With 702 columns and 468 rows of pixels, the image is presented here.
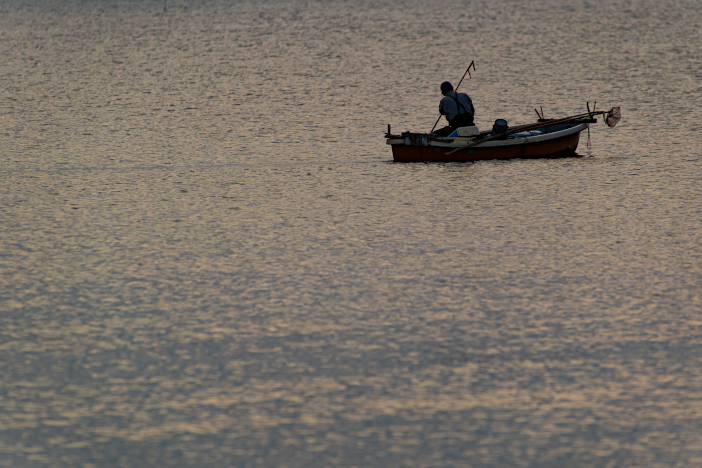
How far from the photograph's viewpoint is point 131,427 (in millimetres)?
7379

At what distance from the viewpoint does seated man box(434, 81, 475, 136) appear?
1958 cm

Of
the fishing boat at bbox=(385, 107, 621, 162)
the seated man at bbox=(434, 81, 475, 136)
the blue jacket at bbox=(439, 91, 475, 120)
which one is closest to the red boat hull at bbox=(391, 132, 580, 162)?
the fishing boat at bbox=(385, 107, 621, 162)

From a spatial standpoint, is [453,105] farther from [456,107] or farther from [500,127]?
[500,127]

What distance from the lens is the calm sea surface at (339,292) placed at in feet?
23.7

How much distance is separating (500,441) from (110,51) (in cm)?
4653

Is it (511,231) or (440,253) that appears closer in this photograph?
(440,253)

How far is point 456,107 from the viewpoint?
64.4 feet

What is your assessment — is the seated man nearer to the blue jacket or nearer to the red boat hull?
the blue jacket

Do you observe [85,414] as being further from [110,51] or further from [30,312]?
[110,51]

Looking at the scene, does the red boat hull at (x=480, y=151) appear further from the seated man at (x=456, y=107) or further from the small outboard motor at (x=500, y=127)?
the seated man at (x=456, y=107)

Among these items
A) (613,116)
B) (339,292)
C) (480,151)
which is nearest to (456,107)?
(480,151)

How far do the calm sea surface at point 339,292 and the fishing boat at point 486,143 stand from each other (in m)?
0.34

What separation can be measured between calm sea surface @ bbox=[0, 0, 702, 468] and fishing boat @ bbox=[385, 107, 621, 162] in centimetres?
34

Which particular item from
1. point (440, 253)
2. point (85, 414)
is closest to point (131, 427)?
point (85, 414)
